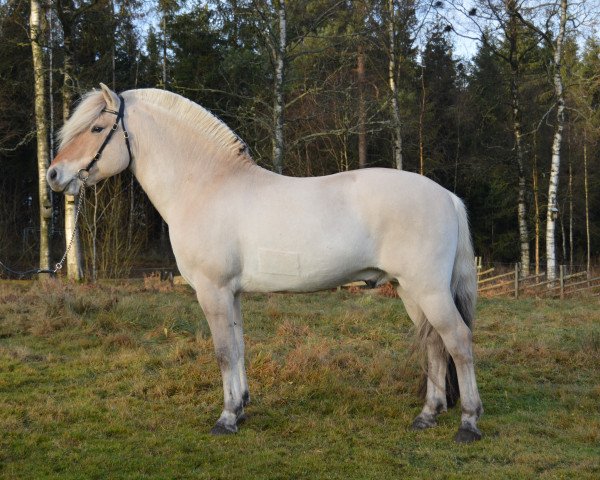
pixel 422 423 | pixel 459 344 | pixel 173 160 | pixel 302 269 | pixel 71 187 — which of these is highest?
pixel 173 160

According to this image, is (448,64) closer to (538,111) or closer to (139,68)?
(538,111)

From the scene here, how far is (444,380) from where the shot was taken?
4852 mm

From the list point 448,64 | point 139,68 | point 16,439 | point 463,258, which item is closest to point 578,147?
point 448,64

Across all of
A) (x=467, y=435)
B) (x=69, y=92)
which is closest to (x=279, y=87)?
(x=69, y=92)

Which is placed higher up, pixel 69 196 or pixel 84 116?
pixel 69 196

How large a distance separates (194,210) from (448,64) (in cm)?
3022

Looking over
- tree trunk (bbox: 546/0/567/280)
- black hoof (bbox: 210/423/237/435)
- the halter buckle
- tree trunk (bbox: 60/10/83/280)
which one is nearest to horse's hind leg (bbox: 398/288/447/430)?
black hoof (bbox: 210/423/237/435)

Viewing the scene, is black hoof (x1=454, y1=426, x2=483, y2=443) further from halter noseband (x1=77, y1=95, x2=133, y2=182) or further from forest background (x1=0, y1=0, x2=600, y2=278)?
forest background (x1=0, y1=0, x2=600, y2=278)

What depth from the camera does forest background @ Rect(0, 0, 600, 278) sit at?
1468 centimetres

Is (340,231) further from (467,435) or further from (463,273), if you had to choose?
(467,435)

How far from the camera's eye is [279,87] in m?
13.9

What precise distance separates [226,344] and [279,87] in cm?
1037

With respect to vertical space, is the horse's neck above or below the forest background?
below

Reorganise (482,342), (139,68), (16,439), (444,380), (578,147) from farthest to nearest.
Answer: (578,147)
(139,68)
(482,342)
(444,380)
(16,439)
